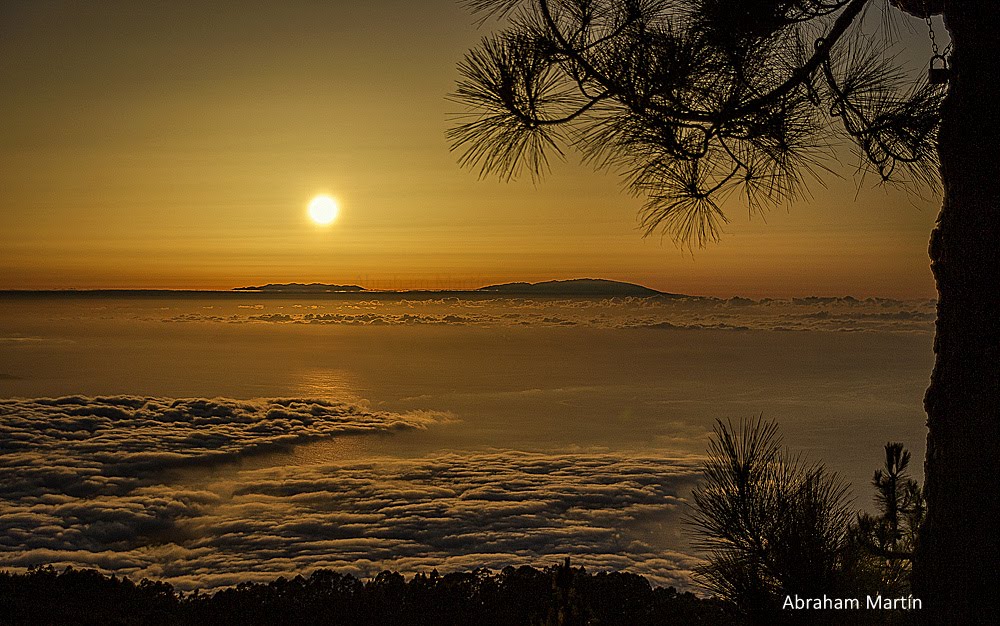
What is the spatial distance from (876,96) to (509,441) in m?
18.2

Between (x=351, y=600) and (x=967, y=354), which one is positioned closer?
(x=967, y=354)

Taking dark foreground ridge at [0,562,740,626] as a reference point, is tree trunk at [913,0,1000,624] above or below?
above

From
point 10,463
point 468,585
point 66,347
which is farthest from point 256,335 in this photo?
point 468,585

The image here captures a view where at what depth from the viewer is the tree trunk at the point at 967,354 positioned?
264 cm

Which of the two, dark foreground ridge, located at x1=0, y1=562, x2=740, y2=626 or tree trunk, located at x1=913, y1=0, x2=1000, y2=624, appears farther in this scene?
dark foreground ridge, located at x1=0, y1=562, x2=740, y2=626

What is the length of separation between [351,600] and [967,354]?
352 cm

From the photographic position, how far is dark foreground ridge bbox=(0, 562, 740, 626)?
14.6ft

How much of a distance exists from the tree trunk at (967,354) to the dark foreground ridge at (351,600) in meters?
1.47

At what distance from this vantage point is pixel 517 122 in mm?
3602

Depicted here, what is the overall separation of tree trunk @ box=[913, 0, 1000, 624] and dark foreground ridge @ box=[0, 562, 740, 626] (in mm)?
1466

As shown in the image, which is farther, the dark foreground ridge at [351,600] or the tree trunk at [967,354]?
the dark foreground ridge at [351,600]

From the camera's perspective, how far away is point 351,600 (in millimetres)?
4746

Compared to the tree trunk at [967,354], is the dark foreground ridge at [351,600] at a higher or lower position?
lower

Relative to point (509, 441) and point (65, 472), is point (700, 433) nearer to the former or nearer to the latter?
point (509, 441)
